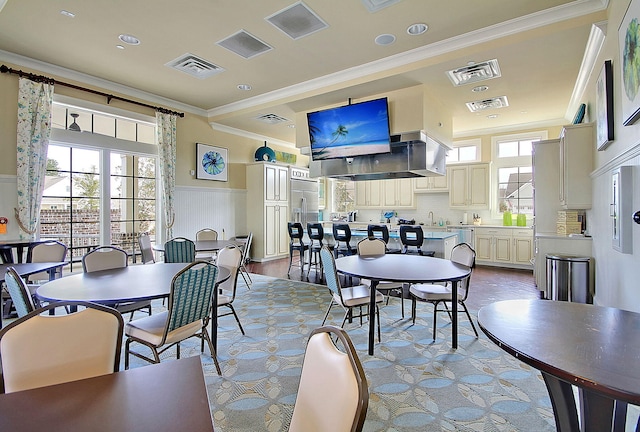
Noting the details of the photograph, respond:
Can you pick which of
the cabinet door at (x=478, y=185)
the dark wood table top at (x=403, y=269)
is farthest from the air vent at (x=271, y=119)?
the cabinet door at (x=478, y=185)

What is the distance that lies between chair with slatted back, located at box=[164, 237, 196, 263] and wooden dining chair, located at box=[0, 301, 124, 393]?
9.25 ft

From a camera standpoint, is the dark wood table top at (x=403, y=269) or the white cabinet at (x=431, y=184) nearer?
the dark wood table top at (x=403, y=269)

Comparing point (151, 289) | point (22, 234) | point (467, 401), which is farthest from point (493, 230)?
point (22, 234)

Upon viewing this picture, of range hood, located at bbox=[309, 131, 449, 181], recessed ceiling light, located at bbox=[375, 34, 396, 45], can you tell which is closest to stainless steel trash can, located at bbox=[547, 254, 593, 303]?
range hood, located at bbox=[309, 131, 449, 181]

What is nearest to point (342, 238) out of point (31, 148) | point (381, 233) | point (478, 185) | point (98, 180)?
point (381, 233)

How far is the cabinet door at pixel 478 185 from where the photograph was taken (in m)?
7.36

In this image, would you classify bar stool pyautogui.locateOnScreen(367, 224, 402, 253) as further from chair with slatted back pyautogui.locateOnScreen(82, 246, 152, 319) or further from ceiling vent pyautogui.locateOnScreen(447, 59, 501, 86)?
chair with slatted back pyautogui.locateOnScreen(82, 246, 152, 319)

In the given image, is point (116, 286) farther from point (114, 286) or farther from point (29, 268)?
point (29, 268)

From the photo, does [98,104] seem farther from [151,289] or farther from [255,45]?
[151,289]

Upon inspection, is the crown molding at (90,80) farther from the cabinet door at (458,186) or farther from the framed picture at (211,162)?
the cabinet door at (458,186)

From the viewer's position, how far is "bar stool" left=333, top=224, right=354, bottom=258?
545cm

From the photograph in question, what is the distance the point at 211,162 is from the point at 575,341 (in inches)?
265

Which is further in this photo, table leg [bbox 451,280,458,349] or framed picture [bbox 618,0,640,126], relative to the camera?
table leg [bbox 451,280,458,349]

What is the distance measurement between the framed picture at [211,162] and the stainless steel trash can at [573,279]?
241 inches
